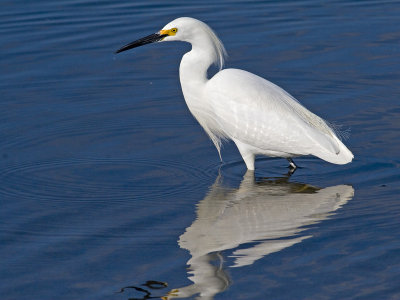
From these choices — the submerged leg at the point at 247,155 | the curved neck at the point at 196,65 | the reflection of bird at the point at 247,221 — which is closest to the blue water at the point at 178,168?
the reflection of bird at the point at 247,221

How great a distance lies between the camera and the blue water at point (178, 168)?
5184 mm

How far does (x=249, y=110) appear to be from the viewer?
7.11m

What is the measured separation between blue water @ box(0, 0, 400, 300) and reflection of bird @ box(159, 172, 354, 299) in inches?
0.7

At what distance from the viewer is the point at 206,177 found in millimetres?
7004

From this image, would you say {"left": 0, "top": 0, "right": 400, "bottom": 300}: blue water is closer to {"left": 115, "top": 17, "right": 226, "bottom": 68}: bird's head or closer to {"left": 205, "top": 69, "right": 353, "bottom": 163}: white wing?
{"left": 205, "top": 69, "right": 353, "bottom": 163}: white wing

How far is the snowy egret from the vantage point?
7.02m

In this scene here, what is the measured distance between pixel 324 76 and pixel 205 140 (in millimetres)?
1937

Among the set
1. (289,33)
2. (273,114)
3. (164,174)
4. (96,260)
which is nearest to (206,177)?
(164,174)

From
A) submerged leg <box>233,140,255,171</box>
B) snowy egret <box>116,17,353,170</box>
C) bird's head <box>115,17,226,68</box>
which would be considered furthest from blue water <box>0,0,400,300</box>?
bird's head <box>115,17,226,68</box>

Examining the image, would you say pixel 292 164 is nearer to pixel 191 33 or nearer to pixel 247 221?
pixel 247 221

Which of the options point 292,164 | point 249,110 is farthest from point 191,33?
point 292,164

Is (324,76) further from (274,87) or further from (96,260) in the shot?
(96,260)

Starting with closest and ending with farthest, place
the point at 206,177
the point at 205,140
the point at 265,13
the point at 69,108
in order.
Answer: the point at 206,177 → the point at 205,140 → the point at 69,108 → the point at 265,13

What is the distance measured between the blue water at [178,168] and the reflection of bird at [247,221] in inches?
0.7
